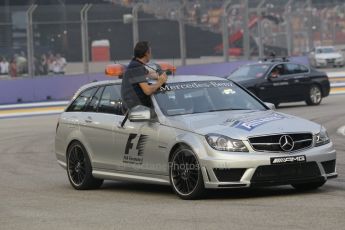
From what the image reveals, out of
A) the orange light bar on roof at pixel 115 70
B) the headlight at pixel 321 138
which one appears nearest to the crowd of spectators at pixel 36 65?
the orange light bar on roof at pixel 115 70

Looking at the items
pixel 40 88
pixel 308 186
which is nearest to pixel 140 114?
pixel 308 186

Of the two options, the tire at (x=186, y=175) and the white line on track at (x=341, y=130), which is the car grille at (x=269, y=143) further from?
the white line on track at (x=341, y=130)

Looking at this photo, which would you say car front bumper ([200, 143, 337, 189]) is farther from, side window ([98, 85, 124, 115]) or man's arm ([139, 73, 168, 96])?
side window ([98, 85, 124, 115])

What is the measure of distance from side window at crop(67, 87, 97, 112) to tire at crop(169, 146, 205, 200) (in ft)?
8.21

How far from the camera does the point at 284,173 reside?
31.2 feet

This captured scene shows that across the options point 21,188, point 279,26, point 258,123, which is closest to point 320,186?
point 258,123

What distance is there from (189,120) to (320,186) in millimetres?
1630

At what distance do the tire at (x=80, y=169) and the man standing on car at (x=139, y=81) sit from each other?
127cm

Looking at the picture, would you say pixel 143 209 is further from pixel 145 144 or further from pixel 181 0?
pixel 181 0

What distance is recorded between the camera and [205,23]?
40.2m

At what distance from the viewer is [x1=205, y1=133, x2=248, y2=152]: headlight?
9.47m

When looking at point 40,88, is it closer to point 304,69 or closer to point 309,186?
point 304,69

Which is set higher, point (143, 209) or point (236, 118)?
point (236, 118)

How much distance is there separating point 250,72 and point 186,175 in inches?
749
